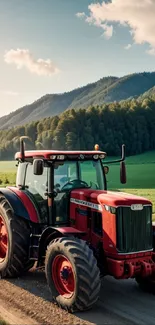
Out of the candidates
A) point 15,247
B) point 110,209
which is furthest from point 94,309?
point 15,247

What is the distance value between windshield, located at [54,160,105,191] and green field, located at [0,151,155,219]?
21576 mm

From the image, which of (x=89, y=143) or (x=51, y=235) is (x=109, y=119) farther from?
(x=51, y=235)

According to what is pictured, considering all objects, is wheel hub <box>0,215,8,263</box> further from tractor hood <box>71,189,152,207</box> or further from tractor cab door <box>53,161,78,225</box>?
tractor hood <box>71,189,152,207</box>

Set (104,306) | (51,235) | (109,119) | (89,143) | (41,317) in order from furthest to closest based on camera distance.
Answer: (109,119) < (89,143) < (51,235) < (104,306) < (41,317)

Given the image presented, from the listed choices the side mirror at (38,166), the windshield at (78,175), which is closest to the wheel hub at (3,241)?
the windshield at (78,175)

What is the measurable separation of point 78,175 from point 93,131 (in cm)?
6720

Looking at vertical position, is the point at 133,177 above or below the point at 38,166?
below

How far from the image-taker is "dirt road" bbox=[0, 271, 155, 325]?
6.29m

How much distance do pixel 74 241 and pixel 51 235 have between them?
2.79 feet

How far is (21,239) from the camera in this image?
812 cm

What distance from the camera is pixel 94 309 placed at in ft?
21.9

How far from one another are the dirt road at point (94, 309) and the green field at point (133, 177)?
22.2 metres

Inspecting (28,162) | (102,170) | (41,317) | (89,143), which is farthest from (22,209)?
(89,143)

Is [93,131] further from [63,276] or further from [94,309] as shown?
[94,309]
